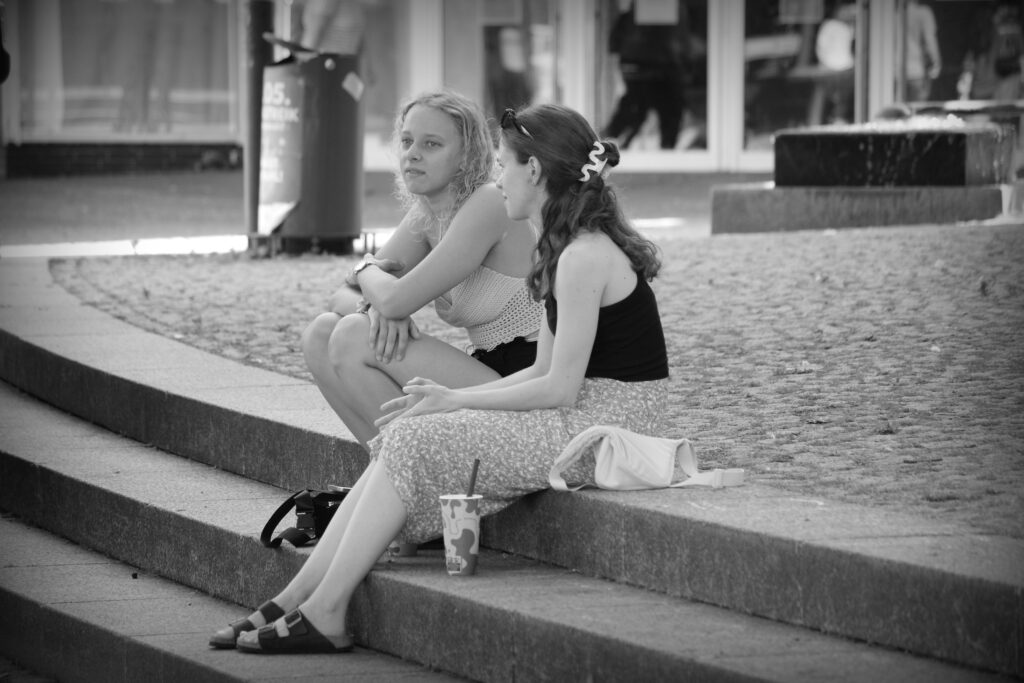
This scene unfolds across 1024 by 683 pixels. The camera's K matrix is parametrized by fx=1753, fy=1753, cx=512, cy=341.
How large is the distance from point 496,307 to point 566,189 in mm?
671

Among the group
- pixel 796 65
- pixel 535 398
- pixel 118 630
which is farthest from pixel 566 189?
pixel 796 65

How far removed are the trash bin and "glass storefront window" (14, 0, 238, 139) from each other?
34.0 feet

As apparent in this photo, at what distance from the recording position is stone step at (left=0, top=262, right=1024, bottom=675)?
3.53 meters

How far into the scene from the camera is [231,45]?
22.7 m

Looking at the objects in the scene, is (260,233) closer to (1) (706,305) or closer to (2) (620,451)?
(1) (706,305)

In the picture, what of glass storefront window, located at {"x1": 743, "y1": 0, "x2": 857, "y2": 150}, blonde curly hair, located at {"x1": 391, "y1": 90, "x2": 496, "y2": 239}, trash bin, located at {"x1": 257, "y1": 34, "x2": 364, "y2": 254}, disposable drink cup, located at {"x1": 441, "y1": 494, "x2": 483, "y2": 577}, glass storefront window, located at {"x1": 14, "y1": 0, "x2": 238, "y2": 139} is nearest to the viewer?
disposable drink cup, located at {"x1": 441, "y1": 494, "x2": 483, "y2": 577}

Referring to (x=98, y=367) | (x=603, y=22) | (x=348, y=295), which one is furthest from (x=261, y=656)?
(x=603, y=22)

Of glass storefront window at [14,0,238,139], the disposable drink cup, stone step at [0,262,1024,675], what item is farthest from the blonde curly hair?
glass storefront window at [14,0,238,139]

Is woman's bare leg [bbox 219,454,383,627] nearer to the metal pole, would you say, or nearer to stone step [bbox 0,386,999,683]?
stone step [bbox 0,386,999,683]

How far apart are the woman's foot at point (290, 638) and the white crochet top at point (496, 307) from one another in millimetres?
1129

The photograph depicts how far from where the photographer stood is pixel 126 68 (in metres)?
22.1

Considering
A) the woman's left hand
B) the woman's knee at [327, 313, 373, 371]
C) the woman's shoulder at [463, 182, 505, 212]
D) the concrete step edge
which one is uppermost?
the woman's shoulder at [463, 182, 505, 212]

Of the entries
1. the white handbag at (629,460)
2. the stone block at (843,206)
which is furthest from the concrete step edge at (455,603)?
the stone block at (843,206)

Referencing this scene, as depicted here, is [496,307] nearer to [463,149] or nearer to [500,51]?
[463,149]
